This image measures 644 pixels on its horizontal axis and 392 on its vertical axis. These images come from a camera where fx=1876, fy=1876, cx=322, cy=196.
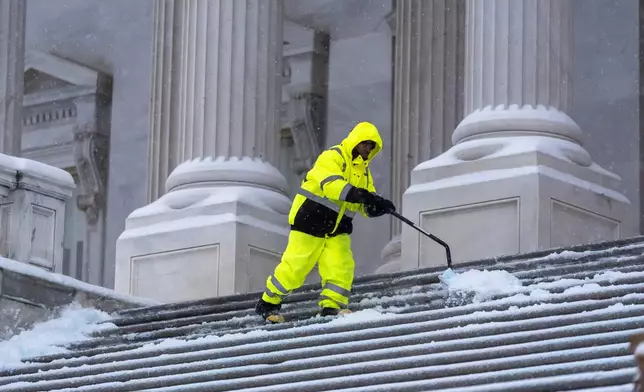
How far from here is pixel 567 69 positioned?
57.6ft

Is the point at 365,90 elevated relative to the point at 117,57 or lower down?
lower down

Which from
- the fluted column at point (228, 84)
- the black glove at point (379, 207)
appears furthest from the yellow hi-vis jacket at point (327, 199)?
the fluted column at point (228, 84)

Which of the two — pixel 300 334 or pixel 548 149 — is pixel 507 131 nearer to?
pixel 548 149

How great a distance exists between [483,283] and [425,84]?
8793 mm

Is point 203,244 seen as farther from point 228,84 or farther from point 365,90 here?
point 365,90

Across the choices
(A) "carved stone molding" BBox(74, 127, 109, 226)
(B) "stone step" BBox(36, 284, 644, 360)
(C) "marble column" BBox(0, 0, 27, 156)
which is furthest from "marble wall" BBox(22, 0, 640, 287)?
(B) "stone step" BBox(36, 284, 644, 360)

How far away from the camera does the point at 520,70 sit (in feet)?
56.7

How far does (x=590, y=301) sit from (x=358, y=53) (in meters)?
13.4

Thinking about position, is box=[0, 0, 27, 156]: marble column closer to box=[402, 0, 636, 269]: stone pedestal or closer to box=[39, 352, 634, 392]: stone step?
box=[402, 0, 636, 269]: stone pedestal

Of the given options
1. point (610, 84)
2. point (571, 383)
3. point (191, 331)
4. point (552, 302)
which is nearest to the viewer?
point (571, 383)

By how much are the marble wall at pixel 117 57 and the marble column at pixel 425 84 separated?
230 inches

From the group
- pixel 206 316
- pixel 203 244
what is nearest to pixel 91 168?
pixel 203 244

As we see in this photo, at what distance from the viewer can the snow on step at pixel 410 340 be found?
11070mm

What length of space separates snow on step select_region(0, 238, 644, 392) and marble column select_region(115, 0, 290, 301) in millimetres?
Answer: 2845
